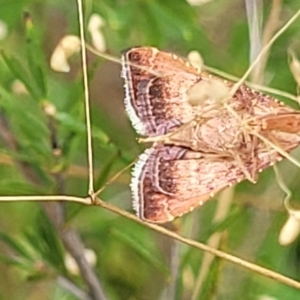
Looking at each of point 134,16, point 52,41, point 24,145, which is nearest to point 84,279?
point 24,145

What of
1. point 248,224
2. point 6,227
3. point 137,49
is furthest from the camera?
point 6,227

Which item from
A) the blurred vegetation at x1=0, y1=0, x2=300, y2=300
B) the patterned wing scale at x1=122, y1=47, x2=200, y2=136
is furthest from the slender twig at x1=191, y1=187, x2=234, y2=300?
the patterned wing scale at x1=122, y1=47, x2=200, y2=136

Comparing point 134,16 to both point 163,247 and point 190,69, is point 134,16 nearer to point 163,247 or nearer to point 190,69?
point 190,69

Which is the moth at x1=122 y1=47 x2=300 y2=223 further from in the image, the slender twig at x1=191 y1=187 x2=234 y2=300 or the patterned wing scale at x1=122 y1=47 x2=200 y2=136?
the slender twig at x1=191 y1=187 x2=234 y2=300

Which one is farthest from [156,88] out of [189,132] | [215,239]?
[215,239]

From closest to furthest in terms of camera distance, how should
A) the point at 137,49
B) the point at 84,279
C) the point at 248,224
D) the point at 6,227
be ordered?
the point at 137,49, the point at 84,279, the point at 248,224, the point at 6,227

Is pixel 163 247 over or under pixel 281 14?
under
